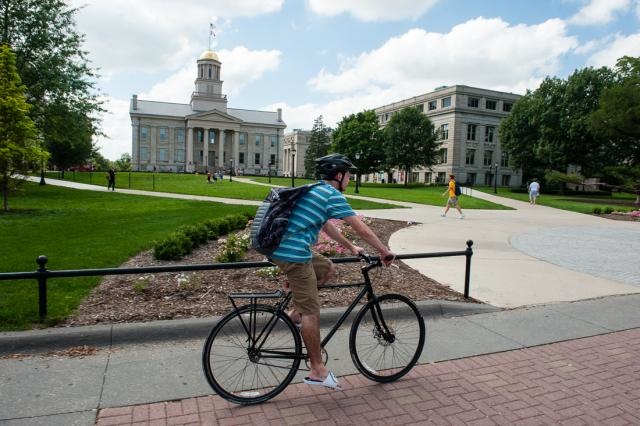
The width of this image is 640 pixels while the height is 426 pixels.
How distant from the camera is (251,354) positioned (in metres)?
3.91

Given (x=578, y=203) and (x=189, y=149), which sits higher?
(x=189, y=149)

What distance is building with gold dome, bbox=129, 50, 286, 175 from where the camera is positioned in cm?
10456

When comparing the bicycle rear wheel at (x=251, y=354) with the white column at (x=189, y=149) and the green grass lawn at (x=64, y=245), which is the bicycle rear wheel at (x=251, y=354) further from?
the white column at (x=189, y=149)

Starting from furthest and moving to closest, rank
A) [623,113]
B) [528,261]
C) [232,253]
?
[623,113] → [528,261] → [232,253]

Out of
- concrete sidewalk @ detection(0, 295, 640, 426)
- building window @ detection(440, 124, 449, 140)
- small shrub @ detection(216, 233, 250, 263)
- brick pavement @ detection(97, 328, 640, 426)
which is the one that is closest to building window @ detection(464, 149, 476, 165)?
building window @ detection(440, 124, 449, 140)

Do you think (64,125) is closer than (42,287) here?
No

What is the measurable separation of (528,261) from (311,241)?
8.45 meters

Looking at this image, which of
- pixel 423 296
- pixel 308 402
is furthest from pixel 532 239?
pixel 308 402

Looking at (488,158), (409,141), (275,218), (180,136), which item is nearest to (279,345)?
(275,218)

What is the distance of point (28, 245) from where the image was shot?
9.99m

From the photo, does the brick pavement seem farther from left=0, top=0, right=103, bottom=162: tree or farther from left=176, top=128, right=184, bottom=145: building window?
left=176, top=128, right=184, bottom=145: building window

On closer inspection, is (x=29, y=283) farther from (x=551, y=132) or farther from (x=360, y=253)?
(x=551, y=132)

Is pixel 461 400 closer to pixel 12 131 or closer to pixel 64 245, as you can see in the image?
pixel 64 245

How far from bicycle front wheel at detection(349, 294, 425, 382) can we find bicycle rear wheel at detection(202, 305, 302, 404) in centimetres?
67
